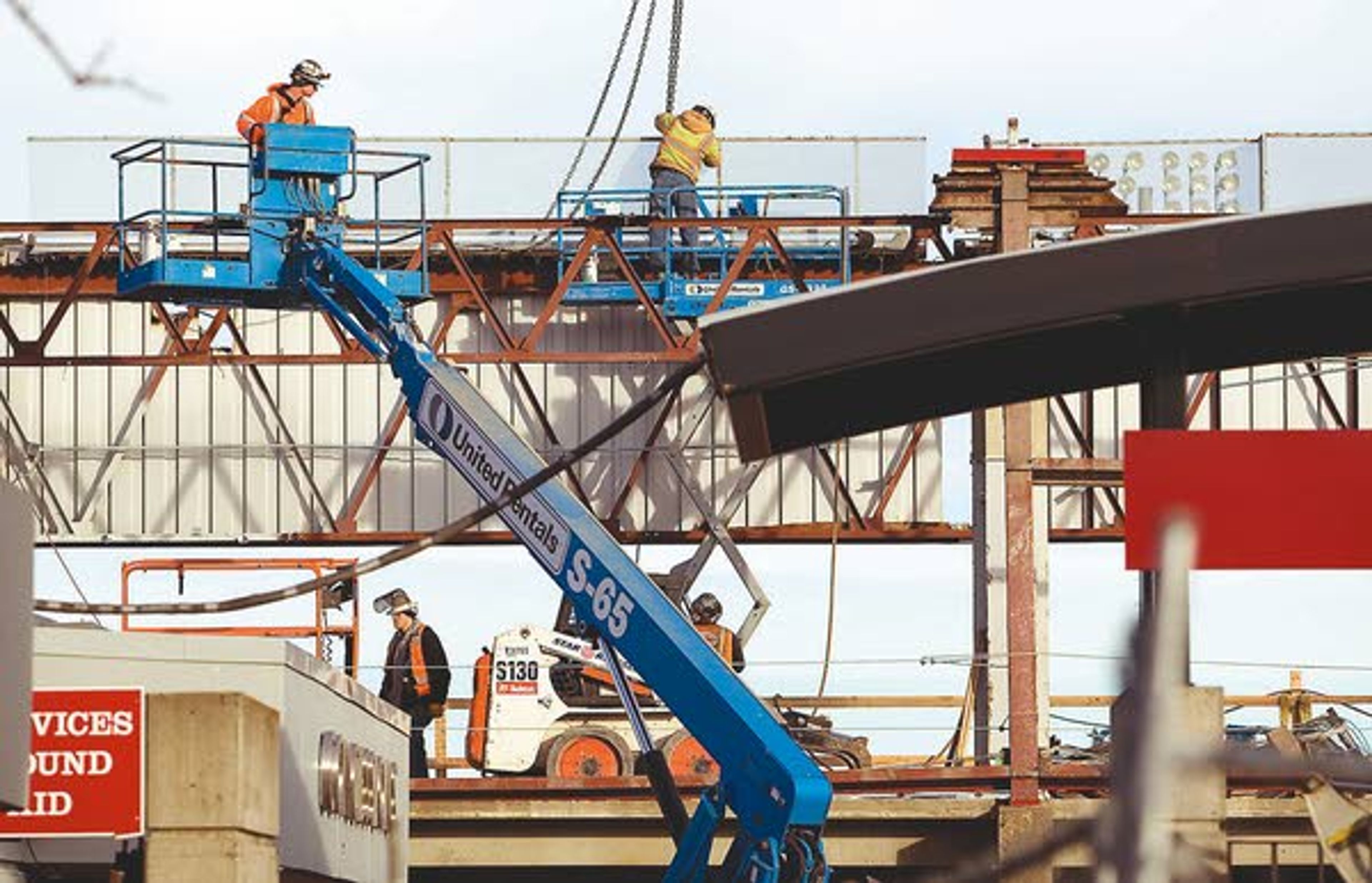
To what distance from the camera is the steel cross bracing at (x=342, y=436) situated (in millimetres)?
40938

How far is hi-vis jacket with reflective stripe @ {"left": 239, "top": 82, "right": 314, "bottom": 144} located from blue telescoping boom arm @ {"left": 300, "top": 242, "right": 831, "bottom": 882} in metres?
6.31

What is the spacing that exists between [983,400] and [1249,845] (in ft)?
49.6

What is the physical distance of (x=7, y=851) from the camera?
19688 mm

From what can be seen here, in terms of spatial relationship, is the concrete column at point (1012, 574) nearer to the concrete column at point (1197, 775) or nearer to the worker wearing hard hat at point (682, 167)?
the worker wearing hard hat at point (682, 167)

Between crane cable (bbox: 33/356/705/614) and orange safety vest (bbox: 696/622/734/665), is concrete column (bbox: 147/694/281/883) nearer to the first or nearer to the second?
crane cable (bbox: 33/356/705/614)

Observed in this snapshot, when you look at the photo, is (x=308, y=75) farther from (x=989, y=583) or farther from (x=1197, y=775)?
(x=1197, y=775)

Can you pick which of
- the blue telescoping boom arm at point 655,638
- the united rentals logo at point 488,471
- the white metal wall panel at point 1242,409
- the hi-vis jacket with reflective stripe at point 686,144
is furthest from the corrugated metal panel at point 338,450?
the united rentals logo at point 488,471

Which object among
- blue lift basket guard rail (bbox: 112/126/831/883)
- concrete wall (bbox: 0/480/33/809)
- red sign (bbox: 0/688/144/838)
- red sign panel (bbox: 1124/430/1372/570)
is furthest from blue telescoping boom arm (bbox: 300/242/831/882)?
concrete wall (bbox: 0/480/33/809)

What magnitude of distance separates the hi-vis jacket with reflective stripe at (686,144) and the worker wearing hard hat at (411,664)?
32.2 feet

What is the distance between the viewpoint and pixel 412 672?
31.1m

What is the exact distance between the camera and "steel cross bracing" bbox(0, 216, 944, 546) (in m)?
40.9

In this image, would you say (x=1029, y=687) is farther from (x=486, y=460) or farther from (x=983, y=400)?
(x=983, y=400)

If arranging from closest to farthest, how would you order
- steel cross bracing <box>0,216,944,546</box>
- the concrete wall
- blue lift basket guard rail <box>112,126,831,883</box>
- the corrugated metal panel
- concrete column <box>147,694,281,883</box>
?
the concrete wall
concrete column <box>147,694,281,883</box>
blue lift basket guard rail <box>112,126,831,883</box>
steel cross bracing <box>0,216,944,546</box>
the corrugated metal panel

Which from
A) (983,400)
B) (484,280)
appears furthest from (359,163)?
(983,400)
